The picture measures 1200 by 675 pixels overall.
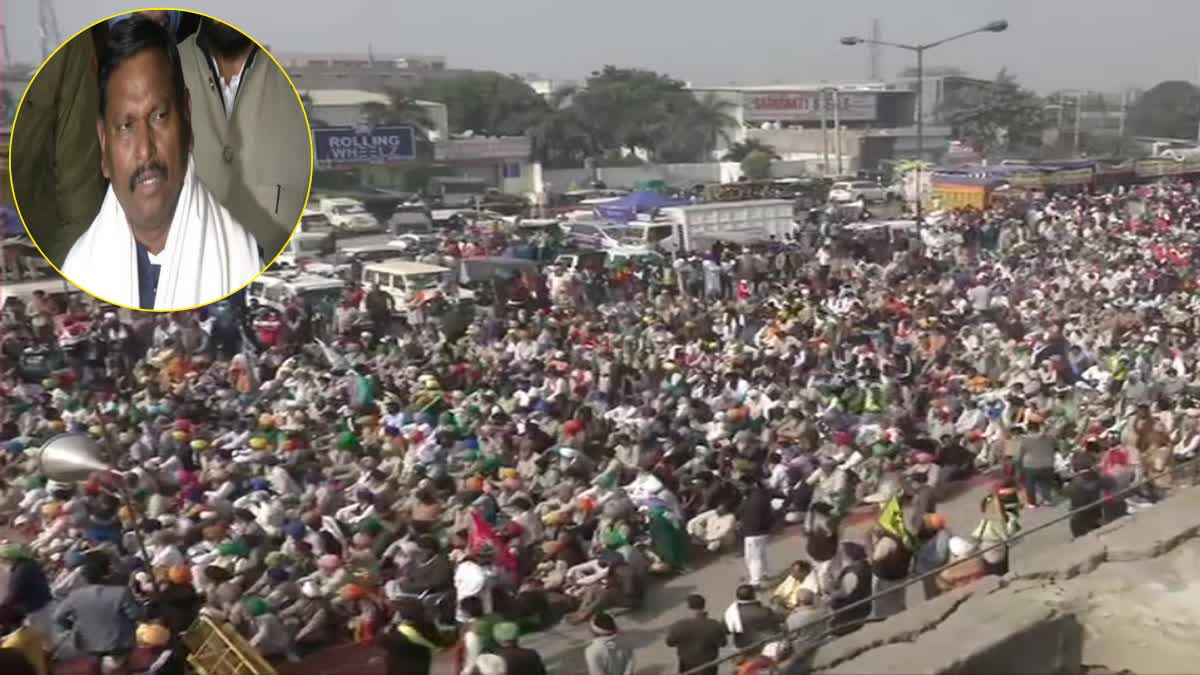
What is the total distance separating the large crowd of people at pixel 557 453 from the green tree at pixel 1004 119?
94.2 ft

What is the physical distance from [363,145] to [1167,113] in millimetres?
28248

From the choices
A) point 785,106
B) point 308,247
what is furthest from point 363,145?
point 785,106

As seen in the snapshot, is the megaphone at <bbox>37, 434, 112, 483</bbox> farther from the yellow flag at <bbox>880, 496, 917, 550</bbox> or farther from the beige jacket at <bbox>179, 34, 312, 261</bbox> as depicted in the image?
the yellow flag at <bbox>880, 496, 917, 550</bbox>

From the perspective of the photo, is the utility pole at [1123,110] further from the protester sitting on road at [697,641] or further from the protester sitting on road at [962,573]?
the protester sitting on road at [697,641]

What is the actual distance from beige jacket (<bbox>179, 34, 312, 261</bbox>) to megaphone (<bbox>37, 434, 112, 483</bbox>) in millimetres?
1653

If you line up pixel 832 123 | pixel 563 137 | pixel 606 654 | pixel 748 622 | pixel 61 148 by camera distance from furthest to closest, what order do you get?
pixel 832 123 < pixel 563 137 < pixel 61 148 < pixel 748 622 < pixel 606 654

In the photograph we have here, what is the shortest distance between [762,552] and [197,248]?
12.2 feet

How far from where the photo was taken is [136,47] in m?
6.34

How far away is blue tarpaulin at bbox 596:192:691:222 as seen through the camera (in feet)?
71.5

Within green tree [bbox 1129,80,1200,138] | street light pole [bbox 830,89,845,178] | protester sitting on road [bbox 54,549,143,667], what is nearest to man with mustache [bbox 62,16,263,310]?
protester sitting on road [bbox 54,549,143,667]

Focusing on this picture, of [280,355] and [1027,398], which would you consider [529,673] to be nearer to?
[1027,398]

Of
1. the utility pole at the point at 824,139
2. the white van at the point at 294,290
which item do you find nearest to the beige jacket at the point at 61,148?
the white van at the point at 294,290

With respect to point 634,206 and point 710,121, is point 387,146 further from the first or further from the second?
point 710,121

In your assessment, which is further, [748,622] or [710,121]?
[710,121]
